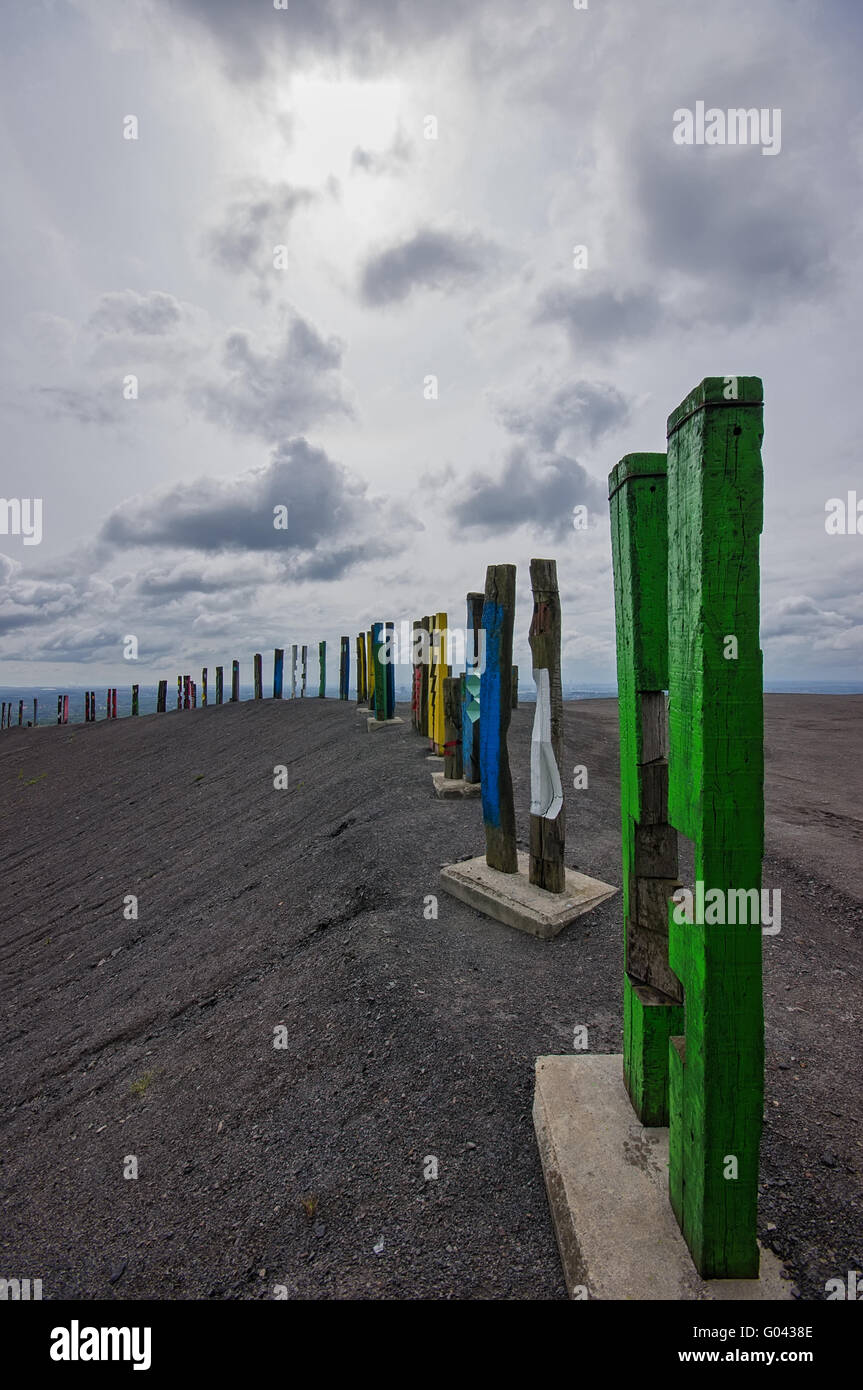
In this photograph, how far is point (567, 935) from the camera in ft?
15.8

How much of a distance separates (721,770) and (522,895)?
375 centimetres

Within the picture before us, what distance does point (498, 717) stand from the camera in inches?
226

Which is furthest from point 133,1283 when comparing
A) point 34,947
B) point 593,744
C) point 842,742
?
point 842,742

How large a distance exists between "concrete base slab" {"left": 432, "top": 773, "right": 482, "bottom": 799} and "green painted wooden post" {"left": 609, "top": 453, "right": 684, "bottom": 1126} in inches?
222

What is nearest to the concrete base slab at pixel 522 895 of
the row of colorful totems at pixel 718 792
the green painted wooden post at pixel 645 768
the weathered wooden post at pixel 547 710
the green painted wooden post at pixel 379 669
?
the weathered wooden post at pixel 547 710

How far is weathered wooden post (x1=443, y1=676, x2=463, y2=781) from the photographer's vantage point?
8734 mm

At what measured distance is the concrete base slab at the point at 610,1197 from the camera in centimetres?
194

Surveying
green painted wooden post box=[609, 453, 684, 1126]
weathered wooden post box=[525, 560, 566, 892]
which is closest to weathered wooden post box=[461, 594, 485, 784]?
weathered wooden post box=[525, 560, 566, 892]

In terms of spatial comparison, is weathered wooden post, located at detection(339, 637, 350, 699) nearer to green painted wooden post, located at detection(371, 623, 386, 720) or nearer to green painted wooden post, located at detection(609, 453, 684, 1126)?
green painted wooden post, located at detection(371, 623, 386, 720)

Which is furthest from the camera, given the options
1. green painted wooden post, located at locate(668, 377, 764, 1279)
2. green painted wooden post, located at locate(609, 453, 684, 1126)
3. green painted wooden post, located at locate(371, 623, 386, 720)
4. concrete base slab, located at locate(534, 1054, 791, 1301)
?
green painted wooden post, located at locate(371, 623, 386, 720)

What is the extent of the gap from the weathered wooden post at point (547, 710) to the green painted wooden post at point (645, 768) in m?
2.40

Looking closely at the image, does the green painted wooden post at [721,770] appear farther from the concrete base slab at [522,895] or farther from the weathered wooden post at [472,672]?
the weathered wooden post at [472,672]

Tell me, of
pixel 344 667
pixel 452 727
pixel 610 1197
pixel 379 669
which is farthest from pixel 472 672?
pixel 344 667
